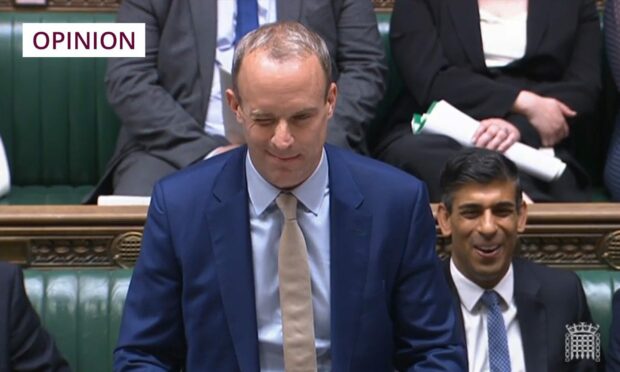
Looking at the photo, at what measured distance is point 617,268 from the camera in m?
2.35

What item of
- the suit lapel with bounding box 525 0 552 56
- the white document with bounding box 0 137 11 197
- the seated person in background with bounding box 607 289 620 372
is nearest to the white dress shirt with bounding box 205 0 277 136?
the white document with bounding box 0 137 11 197

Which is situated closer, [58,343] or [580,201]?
[58,343]

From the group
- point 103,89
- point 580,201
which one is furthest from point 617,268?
point 103,89

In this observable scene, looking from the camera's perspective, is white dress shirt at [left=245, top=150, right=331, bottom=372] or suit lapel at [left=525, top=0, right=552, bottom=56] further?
suit lapel at [left=525, top=0, right=552, bottom=56]

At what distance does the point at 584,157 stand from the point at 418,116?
467mm

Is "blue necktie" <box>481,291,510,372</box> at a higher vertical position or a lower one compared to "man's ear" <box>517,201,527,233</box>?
lower

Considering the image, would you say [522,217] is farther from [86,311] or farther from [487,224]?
[86,311]

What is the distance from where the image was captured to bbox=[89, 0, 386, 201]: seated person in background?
260 cm

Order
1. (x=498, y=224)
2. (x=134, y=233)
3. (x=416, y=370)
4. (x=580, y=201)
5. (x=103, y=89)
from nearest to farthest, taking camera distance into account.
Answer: (x=416, y=370), (x=498, y=224), (x=134, y=233), (x=580, y=201), (x=103, y=89)

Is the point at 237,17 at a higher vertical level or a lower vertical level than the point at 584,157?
higher

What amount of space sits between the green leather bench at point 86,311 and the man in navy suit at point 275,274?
0.73m

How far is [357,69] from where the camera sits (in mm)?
2684

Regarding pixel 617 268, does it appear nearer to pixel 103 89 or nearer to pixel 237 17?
pixel 237 17

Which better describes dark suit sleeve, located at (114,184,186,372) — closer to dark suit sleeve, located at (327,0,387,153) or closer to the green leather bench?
the green leather bench
